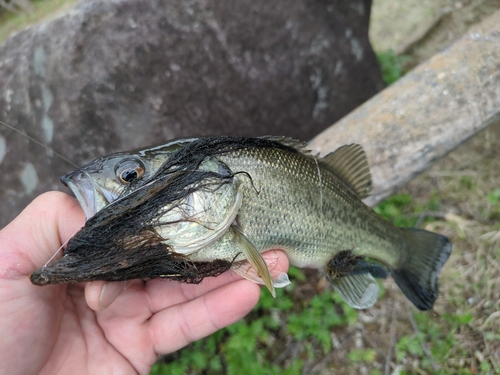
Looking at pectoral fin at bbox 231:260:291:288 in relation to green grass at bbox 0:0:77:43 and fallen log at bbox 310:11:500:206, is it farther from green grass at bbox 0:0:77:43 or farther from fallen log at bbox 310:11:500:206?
green grass at bbox 0:0:77:43

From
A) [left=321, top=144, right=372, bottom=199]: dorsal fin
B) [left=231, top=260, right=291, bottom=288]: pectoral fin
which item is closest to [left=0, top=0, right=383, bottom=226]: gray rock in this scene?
[left=321, top=144, right=372, bottom=199]: dorsal fin

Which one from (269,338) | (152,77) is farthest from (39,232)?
(269,338)

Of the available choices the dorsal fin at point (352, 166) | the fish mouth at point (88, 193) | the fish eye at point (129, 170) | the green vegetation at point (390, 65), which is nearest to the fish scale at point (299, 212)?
the dorsal fin at point (352, 166)

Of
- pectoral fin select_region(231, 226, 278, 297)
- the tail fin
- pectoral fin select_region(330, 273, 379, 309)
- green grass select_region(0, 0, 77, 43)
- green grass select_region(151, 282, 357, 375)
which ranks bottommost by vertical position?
green grass select_region(151, 282, 357, 375)

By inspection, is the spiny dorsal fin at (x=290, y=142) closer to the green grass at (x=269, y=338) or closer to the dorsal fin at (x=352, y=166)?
the dorsal fin at (x=352, y=166)

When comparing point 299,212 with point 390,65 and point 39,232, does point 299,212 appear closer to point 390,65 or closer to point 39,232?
point 39,232

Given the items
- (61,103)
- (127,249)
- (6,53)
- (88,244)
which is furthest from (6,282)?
(6,53)
